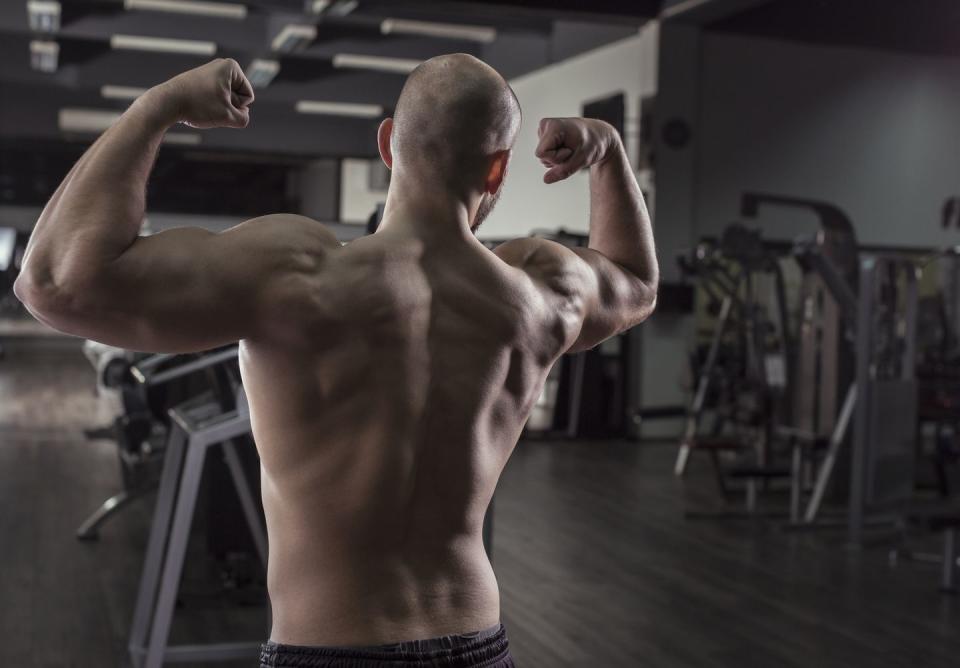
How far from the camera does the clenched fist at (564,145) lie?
130 cm

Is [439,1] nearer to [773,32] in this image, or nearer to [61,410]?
[773,32]

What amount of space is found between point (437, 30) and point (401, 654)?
349 inches

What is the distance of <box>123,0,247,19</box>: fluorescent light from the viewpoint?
8.72 m

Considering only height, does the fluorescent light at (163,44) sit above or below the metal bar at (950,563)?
above

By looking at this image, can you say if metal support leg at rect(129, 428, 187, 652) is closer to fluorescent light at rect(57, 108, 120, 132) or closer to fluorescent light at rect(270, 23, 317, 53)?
fluorescent light at rect(270, 23, 317, 53)

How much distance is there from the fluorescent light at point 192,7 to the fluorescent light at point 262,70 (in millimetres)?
1223

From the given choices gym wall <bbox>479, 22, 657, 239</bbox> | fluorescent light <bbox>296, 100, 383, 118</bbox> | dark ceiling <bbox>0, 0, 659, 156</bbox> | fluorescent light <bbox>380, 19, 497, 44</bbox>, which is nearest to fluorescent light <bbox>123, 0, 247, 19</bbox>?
dark ceiling <bbox>0, 0, 659, 156</bbox>

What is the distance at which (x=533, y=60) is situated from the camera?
A: 10.4 metres

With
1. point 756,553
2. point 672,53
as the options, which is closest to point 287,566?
point 756,553

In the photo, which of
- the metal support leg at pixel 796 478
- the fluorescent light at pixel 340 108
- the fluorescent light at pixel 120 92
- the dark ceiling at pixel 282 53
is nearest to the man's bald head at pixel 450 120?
the dark ceiling at pixel 282 53

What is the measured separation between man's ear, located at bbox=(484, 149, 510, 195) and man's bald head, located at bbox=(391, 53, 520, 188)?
17 millimetres

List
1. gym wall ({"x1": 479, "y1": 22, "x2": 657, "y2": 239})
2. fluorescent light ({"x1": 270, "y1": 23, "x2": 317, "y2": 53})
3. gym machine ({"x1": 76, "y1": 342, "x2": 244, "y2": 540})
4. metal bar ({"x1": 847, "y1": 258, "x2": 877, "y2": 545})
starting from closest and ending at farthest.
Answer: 1. gym machine ({"x1": 76, "y1": 342, "x2": 244, "y2": 540})
2. metal bar ({"x1": 847, "y1": 258, "x2": 877, "y2": 545})
3. gym wall ({"x1": 479, "y1": 22, "x2": 657, "y2": 239})
4. fluorescent light ({"x1": 270, "y1": 23, "x2": 317, "y2": 53})

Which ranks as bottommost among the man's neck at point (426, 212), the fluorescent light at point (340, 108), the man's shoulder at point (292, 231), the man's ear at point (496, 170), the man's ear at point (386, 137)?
the man's shoulder at point (292, 231)

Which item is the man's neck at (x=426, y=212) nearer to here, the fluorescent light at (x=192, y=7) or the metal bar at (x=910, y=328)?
the metal bar at (x=910, y=328)
